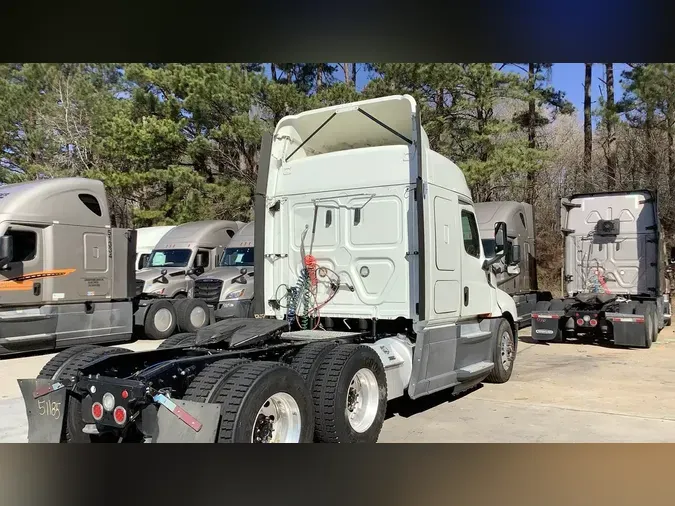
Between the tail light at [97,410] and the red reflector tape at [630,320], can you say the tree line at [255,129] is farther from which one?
the tail light at [97,410]

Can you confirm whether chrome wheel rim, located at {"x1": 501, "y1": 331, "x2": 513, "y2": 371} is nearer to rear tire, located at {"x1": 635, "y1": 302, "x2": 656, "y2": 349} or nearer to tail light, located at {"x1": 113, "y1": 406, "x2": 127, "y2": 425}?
rear tire, located at {"x1": 635, "y1": 302, "x2": 656, "y2": 349}

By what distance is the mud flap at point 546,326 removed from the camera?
37.0 ft

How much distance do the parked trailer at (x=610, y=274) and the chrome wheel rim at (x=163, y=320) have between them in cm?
723

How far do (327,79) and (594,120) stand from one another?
26.1ft

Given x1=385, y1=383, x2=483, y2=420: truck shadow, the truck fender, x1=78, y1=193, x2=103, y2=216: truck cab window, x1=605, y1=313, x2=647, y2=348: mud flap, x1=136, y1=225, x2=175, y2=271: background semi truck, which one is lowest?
x1=385, y1=383, x2=483, y2=420: truck shadow

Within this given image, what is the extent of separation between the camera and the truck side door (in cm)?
633

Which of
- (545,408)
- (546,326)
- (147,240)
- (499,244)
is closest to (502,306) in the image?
(499,244)

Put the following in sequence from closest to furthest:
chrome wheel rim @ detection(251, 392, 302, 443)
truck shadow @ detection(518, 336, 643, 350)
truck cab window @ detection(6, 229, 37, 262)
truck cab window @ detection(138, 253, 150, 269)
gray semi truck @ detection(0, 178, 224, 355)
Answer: chrome wheel rim @ detection(251, 392, 302, 443) → gray semi truck @ detection(0, 178, 224, 355) → truck cab window @ detection(6, 229, 37, 262) → truck shadow @ detection(518, 336, 643, 350) → truck cab window @ detection(138, 253, 150, 269)

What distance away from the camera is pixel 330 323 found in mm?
6371

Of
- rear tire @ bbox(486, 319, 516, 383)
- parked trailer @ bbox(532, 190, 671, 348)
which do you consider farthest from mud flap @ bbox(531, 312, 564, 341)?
rear tire @ bbox(486, 319, 516, 383)

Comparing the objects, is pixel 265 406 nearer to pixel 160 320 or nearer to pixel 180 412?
pixel 180 412

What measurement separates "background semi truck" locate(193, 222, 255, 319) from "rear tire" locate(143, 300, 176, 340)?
880mm

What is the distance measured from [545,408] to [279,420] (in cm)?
346

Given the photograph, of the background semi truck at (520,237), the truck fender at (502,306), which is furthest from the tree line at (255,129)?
the truck fender at (502,306)
